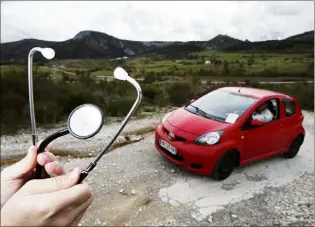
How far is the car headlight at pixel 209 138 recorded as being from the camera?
16.5 feet

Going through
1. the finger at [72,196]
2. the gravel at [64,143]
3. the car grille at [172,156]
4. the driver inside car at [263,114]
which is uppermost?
the finger at [72,196]

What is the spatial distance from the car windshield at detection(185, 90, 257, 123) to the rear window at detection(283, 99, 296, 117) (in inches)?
33.6

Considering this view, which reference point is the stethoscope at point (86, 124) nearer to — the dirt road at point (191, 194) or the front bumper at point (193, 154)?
the dirt road at point (191, 194)

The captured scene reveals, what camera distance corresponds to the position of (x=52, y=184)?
886mm

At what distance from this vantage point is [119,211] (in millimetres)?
4191

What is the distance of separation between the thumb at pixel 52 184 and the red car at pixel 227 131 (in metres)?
4.18

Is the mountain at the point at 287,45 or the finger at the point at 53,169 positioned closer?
the finger at the point at 53,169

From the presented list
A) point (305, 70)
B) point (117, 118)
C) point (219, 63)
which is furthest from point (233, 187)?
point (305, 70)

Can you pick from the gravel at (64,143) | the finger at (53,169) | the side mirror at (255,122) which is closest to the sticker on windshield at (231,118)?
the side mirror at (255,122)

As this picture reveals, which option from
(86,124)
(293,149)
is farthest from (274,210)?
(86,124)

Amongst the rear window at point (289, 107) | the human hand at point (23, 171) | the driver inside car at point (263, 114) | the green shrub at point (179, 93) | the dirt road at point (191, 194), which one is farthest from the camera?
the green shrub at point (179, 93)

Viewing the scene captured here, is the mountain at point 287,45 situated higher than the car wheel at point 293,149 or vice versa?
the mountain at point 287,45

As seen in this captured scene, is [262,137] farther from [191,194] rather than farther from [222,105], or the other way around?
[191,194]

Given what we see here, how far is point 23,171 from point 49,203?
0.60ft
